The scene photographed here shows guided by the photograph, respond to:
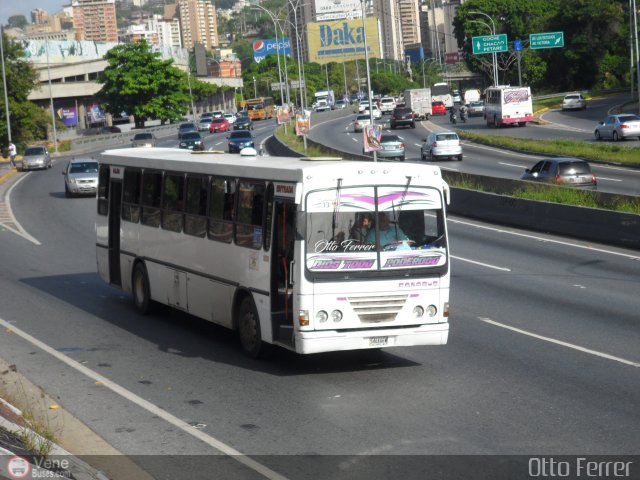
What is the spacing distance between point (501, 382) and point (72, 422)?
15.7 feet

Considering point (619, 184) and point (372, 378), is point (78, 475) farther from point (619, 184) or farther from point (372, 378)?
point (619, 184)

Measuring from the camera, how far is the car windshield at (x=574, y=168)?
3195cm

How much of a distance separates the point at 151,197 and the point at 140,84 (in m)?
103

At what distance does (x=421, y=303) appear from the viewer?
1181 cm

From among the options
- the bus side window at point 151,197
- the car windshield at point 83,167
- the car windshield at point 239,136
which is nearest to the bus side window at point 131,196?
the bus side window at point 151,197

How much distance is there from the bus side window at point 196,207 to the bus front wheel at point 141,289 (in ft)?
6.45

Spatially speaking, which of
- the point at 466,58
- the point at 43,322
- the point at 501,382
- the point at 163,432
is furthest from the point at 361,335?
the point at 466,58

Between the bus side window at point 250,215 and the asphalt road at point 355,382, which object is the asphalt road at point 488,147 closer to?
the asphalt road at point 355,382

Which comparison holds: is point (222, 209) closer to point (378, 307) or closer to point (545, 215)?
point (378, 307)

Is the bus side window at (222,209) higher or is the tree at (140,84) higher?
the tree at (140,84)

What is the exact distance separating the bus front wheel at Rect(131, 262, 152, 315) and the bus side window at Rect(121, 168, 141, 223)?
2.83 ft

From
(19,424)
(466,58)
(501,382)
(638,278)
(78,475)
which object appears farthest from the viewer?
(466,58)

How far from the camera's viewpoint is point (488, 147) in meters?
60.8

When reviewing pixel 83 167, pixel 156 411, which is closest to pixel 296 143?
pixel 83 167
